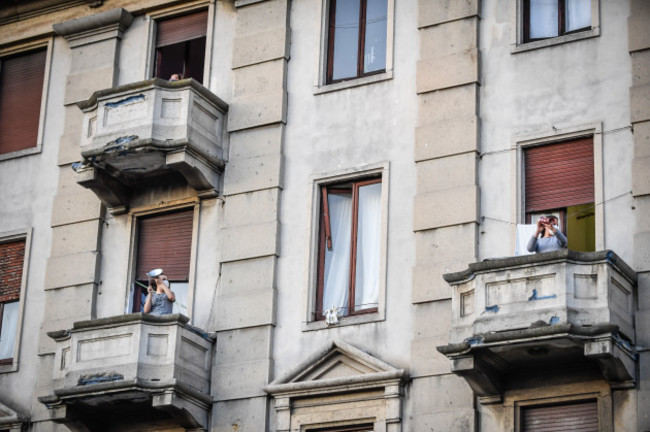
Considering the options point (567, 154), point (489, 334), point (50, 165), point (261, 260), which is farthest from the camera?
point (50, 165)

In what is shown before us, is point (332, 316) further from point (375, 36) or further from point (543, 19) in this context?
point (543, 19)

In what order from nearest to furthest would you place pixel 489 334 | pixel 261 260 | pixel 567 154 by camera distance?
pixel 489 334, pixel 567 154, pixel 261 260

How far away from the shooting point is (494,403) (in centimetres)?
2517

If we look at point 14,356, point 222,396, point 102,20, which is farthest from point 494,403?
point 102,20

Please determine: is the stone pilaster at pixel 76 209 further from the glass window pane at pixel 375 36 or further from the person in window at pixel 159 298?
the glass window pane at pixel 375 36

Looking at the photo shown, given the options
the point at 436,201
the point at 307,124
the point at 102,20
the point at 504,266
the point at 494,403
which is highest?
the point at 102,20

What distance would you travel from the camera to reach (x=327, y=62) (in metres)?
29.6

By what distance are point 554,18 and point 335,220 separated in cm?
518

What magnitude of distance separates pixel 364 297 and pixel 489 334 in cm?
365

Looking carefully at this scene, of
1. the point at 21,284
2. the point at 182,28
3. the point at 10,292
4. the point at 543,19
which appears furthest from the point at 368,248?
the point at 10,292

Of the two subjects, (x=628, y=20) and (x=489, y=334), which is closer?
(x=489, y=334)

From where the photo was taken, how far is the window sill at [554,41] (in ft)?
88.4

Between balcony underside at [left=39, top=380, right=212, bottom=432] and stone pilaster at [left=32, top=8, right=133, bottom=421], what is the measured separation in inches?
54.3

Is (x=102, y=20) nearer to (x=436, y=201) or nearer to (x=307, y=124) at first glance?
(x=307, y=124)
